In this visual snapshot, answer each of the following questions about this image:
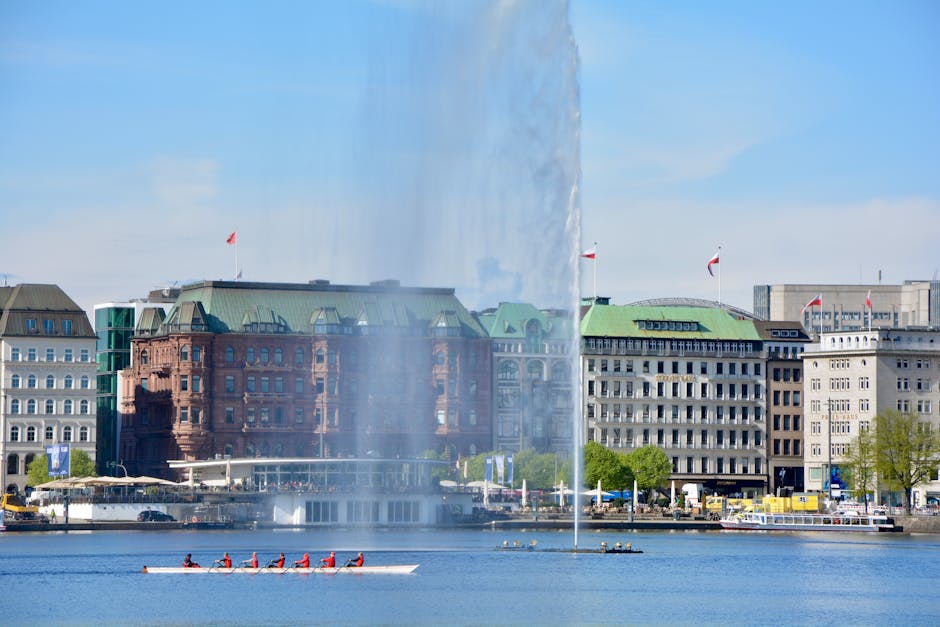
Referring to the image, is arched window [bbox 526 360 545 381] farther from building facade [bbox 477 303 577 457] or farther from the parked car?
the parked car

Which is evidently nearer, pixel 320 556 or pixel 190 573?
pixel 190 573

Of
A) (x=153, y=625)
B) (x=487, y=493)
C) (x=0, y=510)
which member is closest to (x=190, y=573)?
(x=153, y=625)

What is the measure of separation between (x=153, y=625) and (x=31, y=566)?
3472 centimetres

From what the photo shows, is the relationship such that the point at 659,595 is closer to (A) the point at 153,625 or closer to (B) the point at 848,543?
(A) the point at 153,625

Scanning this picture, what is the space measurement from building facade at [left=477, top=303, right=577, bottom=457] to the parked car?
2987 cm

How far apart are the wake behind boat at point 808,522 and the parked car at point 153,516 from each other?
4550 cm

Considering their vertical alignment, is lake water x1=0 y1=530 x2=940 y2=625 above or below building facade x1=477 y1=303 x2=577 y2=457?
below

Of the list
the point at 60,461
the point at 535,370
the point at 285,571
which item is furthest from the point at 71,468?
the point at 285,571

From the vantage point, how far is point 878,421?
18825 cm

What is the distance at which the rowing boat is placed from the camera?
11000 cm

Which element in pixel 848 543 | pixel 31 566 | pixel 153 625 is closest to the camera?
pixel 153 625

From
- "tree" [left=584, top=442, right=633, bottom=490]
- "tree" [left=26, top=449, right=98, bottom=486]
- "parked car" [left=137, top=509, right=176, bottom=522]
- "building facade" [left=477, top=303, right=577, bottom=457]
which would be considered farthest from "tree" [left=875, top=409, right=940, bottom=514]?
"tree" [left=26, top=449, right=98, bottom=486]

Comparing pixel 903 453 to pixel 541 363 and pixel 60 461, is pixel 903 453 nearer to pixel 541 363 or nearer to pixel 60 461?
pixel 541 363

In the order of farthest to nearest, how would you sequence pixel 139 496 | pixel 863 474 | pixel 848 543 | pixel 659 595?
pixel 863 474
pixel 139 496
pixel 848 543
pixel 659 595
